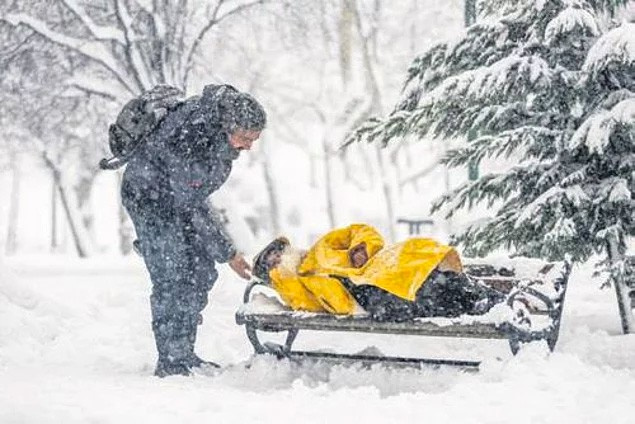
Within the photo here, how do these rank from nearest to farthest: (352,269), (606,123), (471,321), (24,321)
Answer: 1. (471,321)
2. (352,269)
3. (606,123)
4. (24,321)

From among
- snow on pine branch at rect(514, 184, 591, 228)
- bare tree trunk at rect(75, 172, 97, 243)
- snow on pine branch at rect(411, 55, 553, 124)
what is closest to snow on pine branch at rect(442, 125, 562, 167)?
snow on pine branch at rect(411, 55, 553, 124)

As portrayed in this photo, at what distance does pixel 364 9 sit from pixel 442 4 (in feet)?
11.7

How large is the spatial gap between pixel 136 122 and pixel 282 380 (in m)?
1.87

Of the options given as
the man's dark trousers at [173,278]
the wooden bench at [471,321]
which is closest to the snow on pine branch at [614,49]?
the wooden bench at [471,321]

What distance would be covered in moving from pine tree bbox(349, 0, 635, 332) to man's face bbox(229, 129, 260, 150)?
1.76 metres

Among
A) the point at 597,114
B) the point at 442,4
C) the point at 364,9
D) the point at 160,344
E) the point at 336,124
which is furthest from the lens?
the point at 336,124

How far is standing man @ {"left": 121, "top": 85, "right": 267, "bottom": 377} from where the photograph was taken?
531 centimetres

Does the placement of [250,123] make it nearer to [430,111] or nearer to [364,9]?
[430,111]

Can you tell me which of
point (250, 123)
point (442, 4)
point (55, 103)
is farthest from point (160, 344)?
point (442, 4)

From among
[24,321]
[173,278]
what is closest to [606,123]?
[173,278]

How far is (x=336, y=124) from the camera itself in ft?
91.8

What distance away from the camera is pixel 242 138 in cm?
530

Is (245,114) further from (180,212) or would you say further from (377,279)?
(377,279)

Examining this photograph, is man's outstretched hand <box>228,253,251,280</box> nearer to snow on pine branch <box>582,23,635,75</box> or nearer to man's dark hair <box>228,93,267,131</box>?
man's dark hair <box>228,93,267,131</box>
